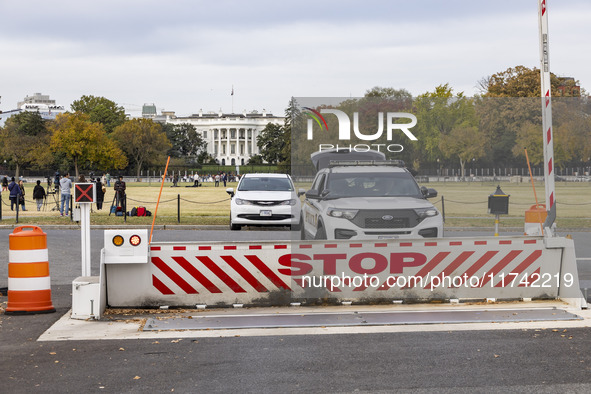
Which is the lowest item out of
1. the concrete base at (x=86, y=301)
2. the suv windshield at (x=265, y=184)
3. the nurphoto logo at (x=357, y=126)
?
the concrete base at (x=86, y=301)

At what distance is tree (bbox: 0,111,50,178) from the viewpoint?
362ft

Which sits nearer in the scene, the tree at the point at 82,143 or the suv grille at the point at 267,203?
the suv grille at the point at 267,203

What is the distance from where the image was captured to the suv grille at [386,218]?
13.0m

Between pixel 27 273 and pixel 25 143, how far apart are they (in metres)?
108

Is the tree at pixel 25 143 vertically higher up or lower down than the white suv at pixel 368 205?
higher up

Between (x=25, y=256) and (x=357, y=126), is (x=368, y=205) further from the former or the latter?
(x=25, y=256)

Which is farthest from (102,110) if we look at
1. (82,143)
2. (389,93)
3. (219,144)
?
(389,93)

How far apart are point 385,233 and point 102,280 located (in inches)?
199

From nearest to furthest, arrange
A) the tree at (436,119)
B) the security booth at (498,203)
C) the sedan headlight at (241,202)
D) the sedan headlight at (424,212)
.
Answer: the sedan headlight at (424,212)
the tree at (436,119)
the security booth at (498,203)
the sedan headlight at (241,202)

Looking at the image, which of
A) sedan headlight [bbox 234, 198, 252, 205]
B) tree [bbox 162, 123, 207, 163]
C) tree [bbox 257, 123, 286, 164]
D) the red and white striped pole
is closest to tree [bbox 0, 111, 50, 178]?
tree [bbox 162, 123, 207, 163]

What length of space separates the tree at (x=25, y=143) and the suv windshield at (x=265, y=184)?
8927 centimetres

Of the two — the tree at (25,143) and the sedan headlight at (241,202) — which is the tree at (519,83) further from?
the tree at (25,143)

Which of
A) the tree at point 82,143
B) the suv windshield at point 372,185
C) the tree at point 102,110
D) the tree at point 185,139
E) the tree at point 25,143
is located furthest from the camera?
the tree at point 185,139

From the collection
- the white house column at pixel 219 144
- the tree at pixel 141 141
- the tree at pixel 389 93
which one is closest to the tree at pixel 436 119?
the tree at pixel 389 93
